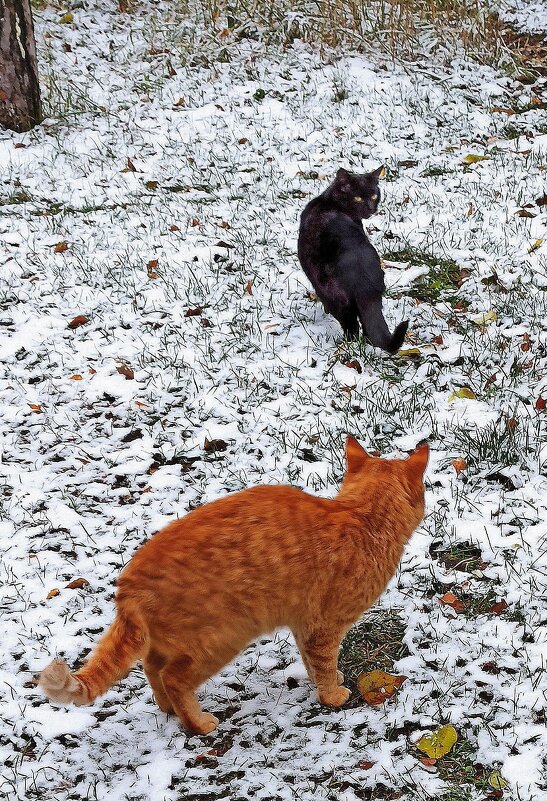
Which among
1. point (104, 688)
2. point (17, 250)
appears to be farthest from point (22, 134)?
point (104, 688)

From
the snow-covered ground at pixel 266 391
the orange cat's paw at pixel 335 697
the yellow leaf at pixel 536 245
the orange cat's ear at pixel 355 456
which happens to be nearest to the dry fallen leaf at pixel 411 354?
the snow-covered ground at pixel 266 391

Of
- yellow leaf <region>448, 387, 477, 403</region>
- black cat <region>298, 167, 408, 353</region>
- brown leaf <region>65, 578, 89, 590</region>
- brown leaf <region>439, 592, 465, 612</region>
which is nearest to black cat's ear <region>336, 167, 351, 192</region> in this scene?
black cat <region>298, 167, 408, 353</region>

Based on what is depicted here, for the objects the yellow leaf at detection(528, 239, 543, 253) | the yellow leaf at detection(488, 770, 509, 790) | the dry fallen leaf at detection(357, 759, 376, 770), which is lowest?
the dry fallen leaf at detection(357, 759, 376, 770)

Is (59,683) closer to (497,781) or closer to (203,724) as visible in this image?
(203,724)

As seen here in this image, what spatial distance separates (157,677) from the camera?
311 centimetres

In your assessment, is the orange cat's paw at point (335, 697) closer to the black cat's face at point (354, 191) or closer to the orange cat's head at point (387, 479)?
the orange cat's head at point (387, 479)

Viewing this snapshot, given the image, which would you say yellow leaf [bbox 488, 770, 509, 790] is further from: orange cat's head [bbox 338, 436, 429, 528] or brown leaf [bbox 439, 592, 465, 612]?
orange cat's head [bbox 338, 436, 429, 528]

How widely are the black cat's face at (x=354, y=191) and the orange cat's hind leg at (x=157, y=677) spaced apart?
13.5ft

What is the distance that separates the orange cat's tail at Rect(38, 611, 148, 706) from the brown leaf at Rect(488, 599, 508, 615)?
5.33ft

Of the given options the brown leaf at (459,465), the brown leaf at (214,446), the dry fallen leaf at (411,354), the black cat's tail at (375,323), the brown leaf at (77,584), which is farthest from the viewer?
the dry fallen leaf at (411,354)

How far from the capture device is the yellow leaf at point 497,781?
281 cm

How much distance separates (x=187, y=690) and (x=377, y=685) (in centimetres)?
83

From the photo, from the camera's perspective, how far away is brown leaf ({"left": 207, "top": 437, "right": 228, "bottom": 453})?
4.80 m

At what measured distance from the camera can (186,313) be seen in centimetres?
617
